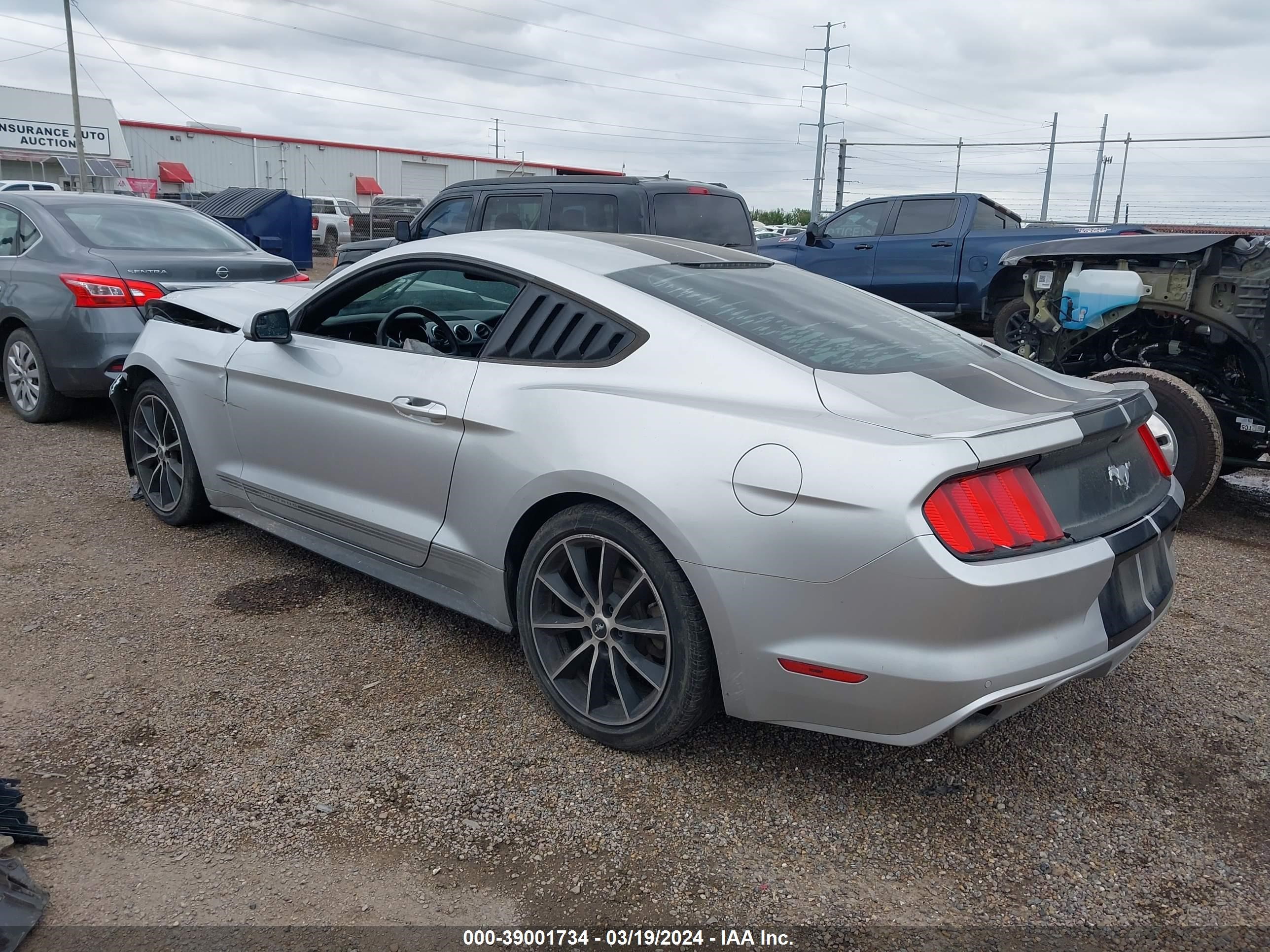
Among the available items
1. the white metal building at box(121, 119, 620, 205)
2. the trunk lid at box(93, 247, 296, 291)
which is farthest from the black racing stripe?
the white metal building at box(121, 119, 620, 205)

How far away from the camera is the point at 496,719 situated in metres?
3.06

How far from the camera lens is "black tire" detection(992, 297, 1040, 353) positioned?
6.67m

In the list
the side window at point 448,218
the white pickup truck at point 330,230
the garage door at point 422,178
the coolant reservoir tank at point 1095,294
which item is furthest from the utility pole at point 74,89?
the coolant reservoir tank at point 1095,294

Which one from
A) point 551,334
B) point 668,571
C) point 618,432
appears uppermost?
point 551,334

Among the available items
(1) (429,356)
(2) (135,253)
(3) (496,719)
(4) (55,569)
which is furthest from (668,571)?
(2) (135,253)

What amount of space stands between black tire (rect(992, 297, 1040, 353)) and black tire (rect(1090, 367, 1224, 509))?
1.29m

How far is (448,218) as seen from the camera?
9.60m

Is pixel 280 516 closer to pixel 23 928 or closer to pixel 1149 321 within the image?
pixel 23 928

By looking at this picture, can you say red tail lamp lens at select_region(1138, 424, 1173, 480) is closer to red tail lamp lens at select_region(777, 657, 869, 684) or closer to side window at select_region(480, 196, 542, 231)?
red tail lamp lens at select_region(777, 657, 869, 684)

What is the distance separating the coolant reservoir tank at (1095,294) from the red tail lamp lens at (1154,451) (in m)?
2.61

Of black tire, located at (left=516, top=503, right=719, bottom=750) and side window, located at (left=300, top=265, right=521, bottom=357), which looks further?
side window, located at (left=300, top=265, right=521, bottom=357)

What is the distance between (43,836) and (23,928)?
33 centimetres

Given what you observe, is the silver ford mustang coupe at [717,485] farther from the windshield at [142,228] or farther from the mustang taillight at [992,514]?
the windshield at [142,228]

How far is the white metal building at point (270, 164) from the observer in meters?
39.9
